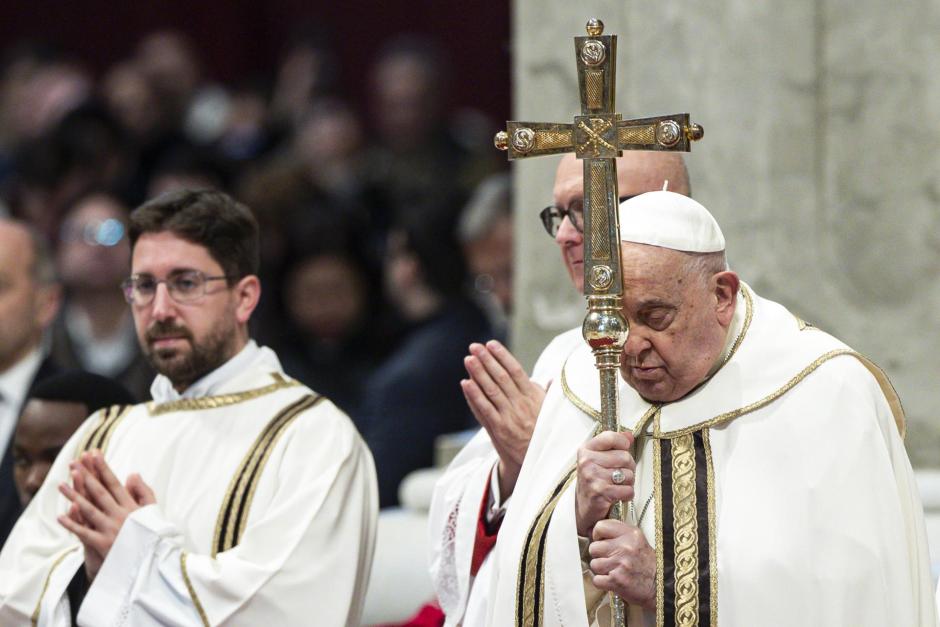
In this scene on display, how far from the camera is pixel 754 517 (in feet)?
13.8

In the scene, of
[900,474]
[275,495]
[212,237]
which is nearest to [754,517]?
[900,474]

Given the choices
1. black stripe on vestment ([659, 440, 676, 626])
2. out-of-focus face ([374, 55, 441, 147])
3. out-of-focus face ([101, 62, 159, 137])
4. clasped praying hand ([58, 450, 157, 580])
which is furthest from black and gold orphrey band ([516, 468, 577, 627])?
out-of-focus face ([101, 62, 159, 137])

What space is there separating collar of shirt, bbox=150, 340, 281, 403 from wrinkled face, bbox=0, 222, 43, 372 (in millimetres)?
1496

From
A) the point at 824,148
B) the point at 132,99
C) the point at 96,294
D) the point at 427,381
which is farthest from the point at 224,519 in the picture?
the point at 132,99

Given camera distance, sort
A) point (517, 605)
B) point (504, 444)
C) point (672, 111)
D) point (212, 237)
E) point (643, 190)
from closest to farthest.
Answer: point (517, 605) < point (504, 444) < point (643, 190) < point (212, 237) < point (672, 111)

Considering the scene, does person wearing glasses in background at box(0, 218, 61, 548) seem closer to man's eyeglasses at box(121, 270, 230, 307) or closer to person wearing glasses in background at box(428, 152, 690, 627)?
man's eyeglasses at box(121, 270, 230, 307)

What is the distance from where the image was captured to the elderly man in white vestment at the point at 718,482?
13.6 feet

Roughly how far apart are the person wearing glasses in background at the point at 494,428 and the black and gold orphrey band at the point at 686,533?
0.39 metres

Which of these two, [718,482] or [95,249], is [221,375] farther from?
[95,249]

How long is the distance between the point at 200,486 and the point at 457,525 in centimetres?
79

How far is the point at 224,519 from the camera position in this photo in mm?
5379

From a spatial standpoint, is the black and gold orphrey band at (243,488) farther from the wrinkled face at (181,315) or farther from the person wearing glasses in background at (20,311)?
the person wearing glasses in background at (20,311)

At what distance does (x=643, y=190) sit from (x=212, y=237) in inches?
48.7

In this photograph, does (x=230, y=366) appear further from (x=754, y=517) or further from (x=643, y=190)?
(x=754, y=517)
